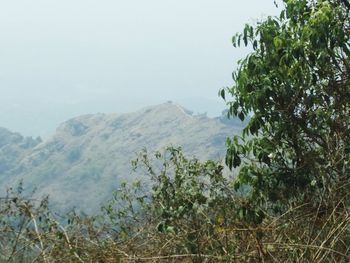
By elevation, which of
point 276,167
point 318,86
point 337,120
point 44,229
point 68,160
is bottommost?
point 68,160

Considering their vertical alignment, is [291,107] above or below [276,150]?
above

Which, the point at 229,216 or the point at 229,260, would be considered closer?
the point at 229,260

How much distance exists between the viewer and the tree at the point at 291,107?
219 inches

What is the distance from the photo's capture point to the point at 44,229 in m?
6.25

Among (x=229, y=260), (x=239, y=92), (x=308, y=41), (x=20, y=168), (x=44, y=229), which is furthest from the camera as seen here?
(x=20, y=168)

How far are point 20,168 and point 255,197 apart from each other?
633 ft

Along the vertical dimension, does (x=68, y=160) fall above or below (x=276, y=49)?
below

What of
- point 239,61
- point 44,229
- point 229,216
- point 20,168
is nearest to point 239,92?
point 239,61

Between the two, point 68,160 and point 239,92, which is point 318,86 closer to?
point 239,92

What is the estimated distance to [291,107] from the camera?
5.93m

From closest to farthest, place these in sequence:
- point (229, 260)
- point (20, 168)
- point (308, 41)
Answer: point (229, 260)
point (308, 41)
point (20, 168)

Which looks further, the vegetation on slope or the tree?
the tree

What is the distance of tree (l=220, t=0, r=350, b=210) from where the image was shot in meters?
5.56

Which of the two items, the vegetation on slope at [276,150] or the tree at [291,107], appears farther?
the tree at [291,107]
